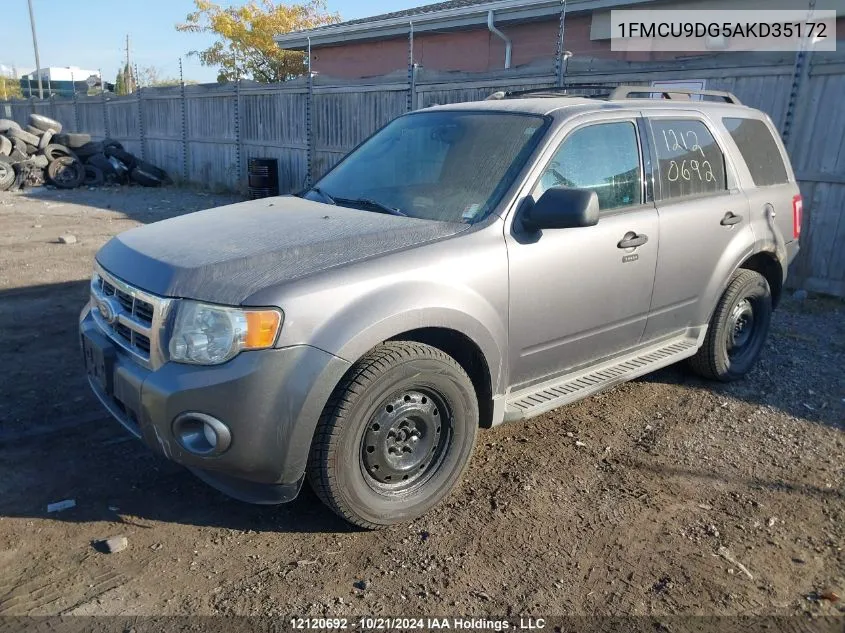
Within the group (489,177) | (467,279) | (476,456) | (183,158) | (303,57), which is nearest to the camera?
(467,279)

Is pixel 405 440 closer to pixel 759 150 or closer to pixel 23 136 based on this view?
pixel 759 150

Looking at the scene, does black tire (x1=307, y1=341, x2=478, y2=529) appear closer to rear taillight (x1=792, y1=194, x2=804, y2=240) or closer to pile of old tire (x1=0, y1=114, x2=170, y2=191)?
rear taillight (x1=792, y1=194, x2=804, y2=240)

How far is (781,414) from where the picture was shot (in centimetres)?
453

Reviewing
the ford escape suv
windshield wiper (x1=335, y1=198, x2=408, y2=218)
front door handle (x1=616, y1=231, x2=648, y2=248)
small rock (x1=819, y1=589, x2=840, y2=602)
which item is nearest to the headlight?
the ford escape suv

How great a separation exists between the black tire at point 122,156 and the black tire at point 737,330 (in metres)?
16.9

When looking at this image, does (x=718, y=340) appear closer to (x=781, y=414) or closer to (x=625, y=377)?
(x=781, y=414)

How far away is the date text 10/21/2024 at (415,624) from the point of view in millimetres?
2570

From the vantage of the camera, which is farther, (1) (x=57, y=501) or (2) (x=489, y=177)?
(2) (x=489, y=177)

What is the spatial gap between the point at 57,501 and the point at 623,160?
355cm

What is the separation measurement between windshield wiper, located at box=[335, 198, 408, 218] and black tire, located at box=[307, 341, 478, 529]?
2.95 ft

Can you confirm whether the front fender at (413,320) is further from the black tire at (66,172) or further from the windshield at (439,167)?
the black tire at (66,172)

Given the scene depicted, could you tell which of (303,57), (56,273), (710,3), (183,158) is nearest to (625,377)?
(56,273)

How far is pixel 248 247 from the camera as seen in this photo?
307 centimetres

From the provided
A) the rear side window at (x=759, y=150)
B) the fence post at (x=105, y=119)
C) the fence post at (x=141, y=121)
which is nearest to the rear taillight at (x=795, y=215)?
the rear side window at (x=759, y=150)
